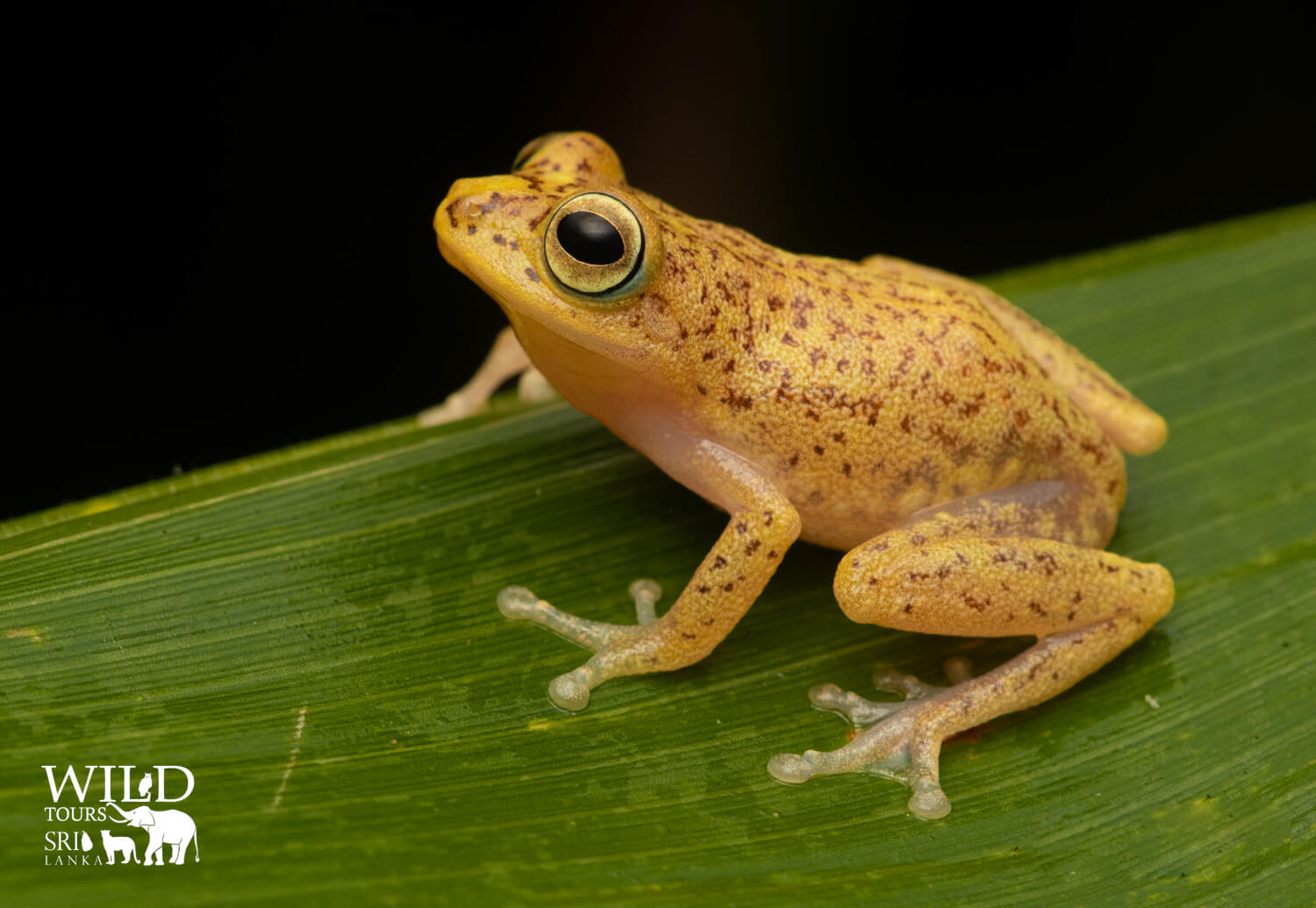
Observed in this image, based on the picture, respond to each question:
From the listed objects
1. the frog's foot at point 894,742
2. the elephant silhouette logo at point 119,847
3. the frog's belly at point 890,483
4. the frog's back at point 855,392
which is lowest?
the frog's foot at point 894,742

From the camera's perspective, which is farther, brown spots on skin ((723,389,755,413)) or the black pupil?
brown spots on skin ((723,389,755,413))

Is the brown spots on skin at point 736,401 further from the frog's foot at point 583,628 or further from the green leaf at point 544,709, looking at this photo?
the frog's foot at point 583,628

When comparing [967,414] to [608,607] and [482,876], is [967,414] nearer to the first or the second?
[608,607]

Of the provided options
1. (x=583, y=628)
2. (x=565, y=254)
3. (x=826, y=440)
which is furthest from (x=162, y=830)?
(x=826, y=440)

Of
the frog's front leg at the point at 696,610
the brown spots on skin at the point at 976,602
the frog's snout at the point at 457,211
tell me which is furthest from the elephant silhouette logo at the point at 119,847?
the brown spots on skin at the point at 976,602

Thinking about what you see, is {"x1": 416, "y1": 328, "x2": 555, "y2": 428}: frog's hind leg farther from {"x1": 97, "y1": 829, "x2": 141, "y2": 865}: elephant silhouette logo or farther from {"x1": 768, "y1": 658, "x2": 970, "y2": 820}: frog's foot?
{"x1": 97, "y1": 829, "x2": 141, "y2": 865}: elephant silhouette logo

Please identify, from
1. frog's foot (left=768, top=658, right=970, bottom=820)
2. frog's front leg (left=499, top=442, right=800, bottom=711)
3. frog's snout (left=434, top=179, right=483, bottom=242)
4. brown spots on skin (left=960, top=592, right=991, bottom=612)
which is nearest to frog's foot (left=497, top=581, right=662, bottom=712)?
frog's front leg (left=499, top=442, right=800, bottom=711)

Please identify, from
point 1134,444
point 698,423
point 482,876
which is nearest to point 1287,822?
point 1134,444
